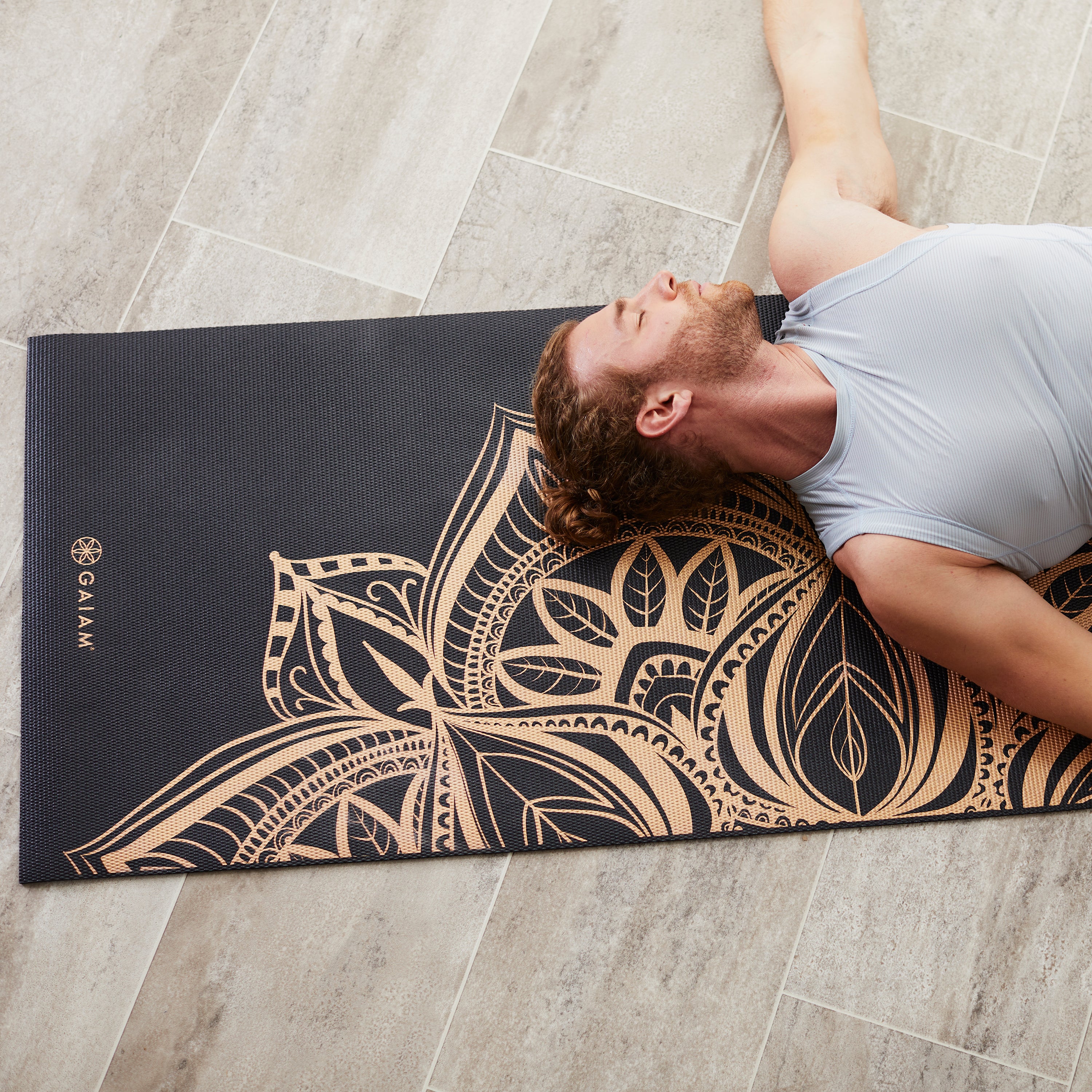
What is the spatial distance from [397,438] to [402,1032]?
100 centimetres

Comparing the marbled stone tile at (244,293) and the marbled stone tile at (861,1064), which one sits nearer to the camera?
the marbled stone tile at (861,1064)

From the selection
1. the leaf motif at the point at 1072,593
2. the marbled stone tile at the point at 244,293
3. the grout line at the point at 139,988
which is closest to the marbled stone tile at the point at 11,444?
the marbled stone tile at the point at 244,293

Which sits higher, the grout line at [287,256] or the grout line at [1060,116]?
the grout line at [1060,116]

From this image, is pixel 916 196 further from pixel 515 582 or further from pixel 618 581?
pixel 515 582

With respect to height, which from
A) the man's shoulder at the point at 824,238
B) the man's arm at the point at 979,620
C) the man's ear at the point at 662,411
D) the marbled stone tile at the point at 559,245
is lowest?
the man's arm at the point at 979,620

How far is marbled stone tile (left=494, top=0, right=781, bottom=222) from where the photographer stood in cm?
159

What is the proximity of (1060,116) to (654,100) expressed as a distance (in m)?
0.77

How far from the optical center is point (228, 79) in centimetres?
163

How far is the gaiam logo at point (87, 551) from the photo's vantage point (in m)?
1.49

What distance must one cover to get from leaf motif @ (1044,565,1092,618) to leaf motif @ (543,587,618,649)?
0.76 metres

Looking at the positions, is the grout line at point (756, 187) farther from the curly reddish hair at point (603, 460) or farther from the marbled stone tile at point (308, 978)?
the marbled stone tile at point (308, 978)

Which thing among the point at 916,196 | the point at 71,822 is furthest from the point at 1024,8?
the point at 71,822

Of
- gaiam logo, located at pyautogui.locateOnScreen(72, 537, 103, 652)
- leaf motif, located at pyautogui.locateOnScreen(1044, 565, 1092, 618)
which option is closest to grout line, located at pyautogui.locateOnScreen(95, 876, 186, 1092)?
gaiam logo, located at pyautogui.locateOnScreen(72, 537, 103, 652)

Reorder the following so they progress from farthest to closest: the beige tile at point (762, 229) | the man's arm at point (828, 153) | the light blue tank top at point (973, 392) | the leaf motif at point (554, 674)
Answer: the beige tile at point (762, 229) → the leaf motif at point (554, 674) → the man's arm at point (828, 153) → the light blue tank top at point (973, 392)
